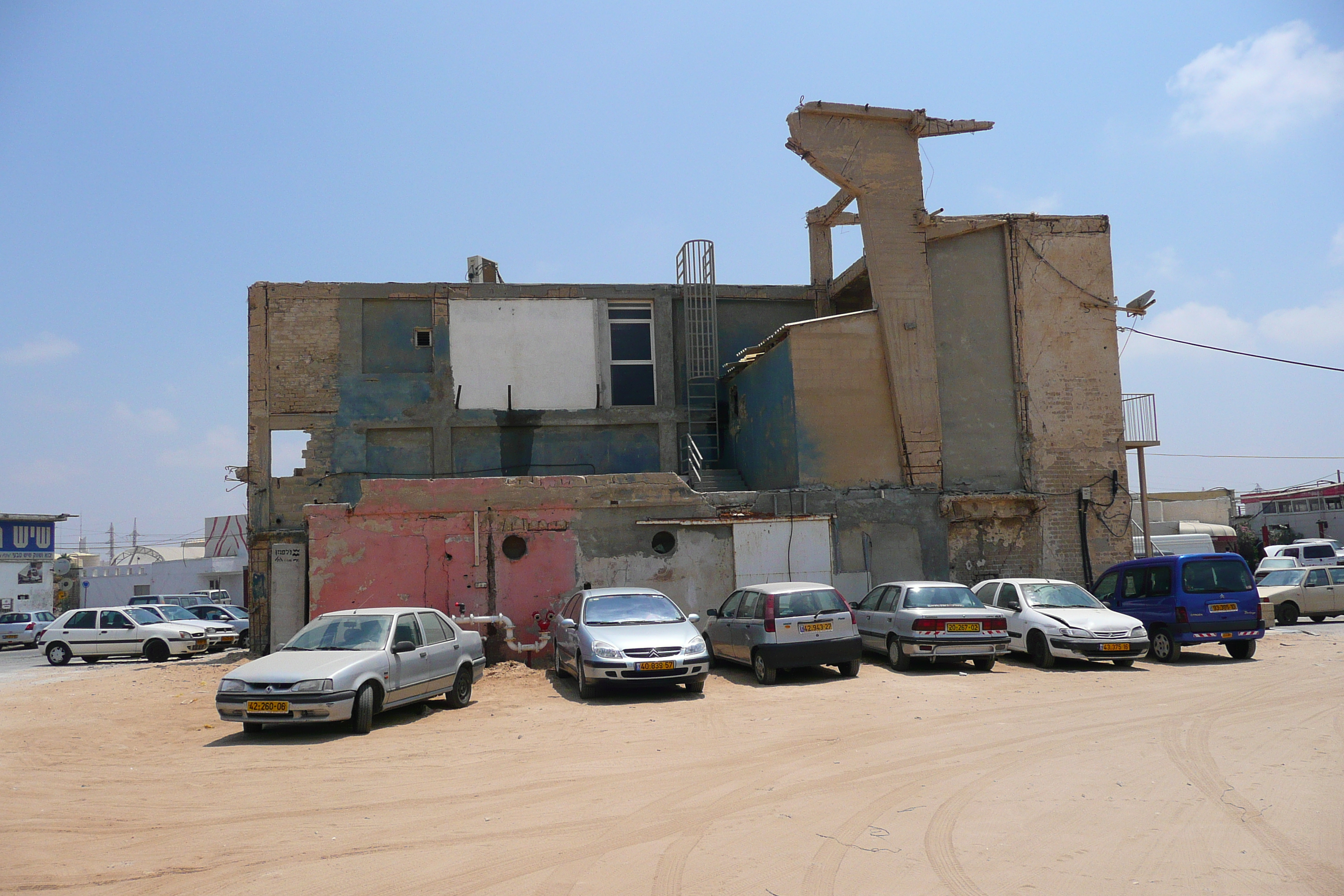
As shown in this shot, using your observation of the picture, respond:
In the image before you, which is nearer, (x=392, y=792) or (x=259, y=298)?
(x=392, y=792)

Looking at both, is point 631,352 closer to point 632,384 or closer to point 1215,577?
point 632,384

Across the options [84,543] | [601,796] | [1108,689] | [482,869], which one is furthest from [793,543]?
[84,543]

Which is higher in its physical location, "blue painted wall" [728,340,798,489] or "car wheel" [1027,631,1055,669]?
"blue painted wall" [728,340,798,489]

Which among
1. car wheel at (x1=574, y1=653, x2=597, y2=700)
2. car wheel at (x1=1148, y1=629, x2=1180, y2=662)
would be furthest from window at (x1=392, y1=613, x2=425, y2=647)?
car wheel at (x1=1148, y1=629, x2=1180, y2=662)

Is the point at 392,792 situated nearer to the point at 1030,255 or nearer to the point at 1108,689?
the point at 1108,689

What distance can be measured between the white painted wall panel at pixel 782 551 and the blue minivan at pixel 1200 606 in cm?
584

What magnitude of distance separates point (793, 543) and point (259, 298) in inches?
608

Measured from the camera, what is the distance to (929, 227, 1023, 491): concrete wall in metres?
21.4

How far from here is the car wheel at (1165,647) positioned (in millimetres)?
14953

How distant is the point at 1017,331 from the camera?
861 inches

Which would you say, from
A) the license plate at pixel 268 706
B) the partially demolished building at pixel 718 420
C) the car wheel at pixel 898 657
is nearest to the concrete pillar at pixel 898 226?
the partially demolished building at pixel 718 420

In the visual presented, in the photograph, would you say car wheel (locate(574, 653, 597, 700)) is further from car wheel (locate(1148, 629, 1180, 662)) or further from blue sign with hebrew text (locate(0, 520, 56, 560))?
blue sign with hebrew text (locate(0, 520, 56, 560))

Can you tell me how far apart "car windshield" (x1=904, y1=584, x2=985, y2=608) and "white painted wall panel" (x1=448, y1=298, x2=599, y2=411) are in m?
13.0

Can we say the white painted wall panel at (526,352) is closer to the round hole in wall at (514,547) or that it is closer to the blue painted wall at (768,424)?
the blue painted wall at (768,424)
